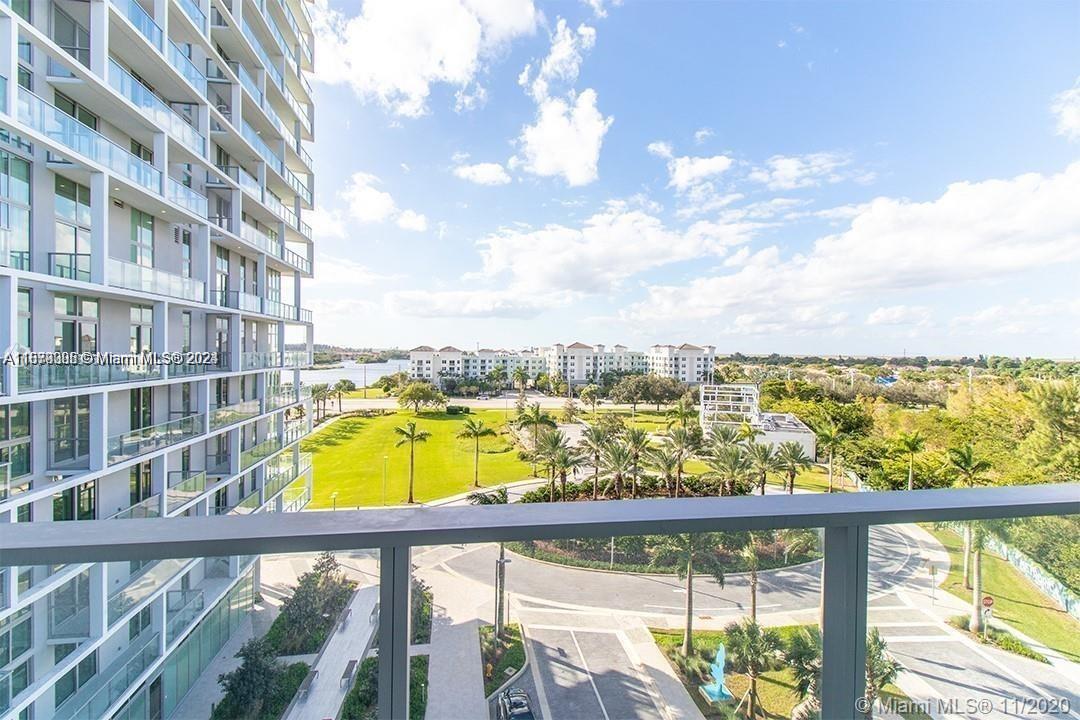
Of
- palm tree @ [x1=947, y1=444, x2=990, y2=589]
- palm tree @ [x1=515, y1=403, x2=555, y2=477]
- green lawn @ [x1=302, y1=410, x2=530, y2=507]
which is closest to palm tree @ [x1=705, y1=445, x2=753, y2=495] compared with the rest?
palm tree @ [x1=947, y1=444, x2=990, y2=589]

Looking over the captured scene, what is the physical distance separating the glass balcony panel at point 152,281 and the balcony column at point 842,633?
6.30 m

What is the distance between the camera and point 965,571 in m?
0.77

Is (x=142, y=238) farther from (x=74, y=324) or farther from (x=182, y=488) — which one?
(x=182, y=488)

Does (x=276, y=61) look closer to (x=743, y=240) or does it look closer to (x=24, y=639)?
(x=24, y=639)

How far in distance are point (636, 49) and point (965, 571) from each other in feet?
34.2

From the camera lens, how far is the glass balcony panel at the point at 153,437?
4.77 m

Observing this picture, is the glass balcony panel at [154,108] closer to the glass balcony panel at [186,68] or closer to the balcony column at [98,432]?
the glass balcony panel at [186,68]

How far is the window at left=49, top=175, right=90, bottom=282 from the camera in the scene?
4.16 metres

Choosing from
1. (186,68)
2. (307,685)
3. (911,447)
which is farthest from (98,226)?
(911,447)

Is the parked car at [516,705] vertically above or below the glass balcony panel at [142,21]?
below

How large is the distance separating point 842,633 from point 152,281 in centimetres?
677

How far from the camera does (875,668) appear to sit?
72 centimetres

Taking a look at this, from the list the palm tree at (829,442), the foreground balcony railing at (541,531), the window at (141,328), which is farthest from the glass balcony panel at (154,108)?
the palm tree at (829,442)

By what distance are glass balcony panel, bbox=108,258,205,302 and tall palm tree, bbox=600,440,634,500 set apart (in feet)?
29.1
